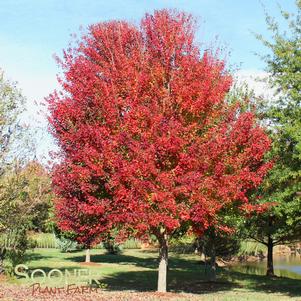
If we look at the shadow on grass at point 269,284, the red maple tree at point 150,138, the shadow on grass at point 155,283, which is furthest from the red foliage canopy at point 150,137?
the shadow on grass at point 269,284

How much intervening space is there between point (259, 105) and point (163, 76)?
6.16m

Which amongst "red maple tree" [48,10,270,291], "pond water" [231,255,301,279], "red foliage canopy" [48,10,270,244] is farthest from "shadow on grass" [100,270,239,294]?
"pond water" [231,255,301,279]

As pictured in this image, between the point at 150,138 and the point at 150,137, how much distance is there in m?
0.06

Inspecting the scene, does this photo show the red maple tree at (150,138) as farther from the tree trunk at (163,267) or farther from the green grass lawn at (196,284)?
the green grass lawn at (196,284)

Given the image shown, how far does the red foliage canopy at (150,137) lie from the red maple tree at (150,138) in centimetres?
4

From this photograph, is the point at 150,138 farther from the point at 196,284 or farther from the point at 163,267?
the point at 196,284

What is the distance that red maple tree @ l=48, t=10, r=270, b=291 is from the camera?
→ 16953 millimetres

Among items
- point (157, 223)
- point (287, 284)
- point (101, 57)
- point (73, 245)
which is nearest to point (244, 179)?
point (157, 223)

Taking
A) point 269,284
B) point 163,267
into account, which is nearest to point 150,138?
point 163,267

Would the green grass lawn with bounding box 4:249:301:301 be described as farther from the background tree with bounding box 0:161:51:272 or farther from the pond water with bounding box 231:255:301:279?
the pond water with bounding box 231:255:301:279

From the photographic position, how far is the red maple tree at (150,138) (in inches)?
667

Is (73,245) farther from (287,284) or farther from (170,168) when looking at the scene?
(170,168)

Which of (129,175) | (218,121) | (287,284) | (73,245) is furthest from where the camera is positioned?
(73,245)

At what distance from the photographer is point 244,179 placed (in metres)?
18.2
